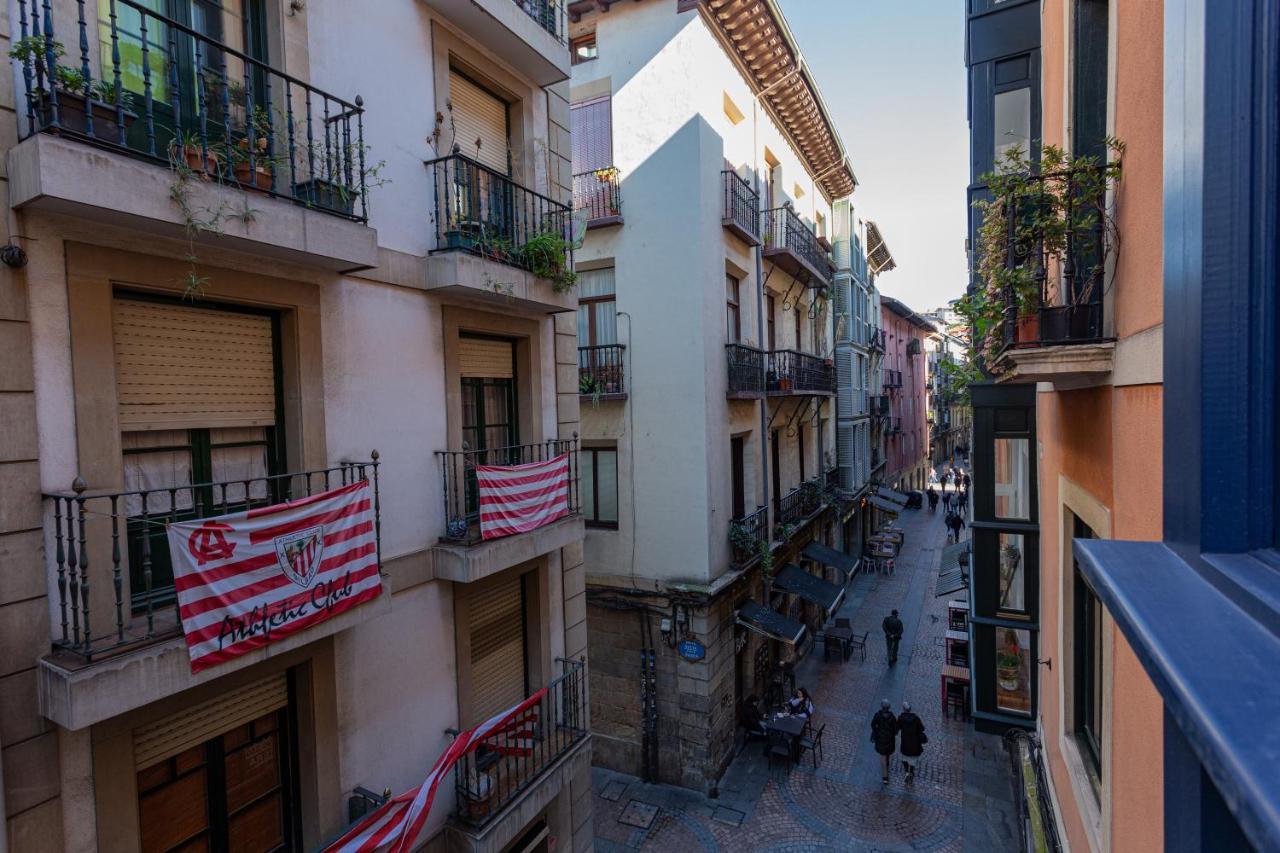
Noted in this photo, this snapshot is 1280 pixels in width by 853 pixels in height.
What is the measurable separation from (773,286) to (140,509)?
16.1 m

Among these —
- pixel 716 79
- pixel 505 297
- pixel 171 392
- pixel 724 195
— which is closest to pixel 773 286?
pixel 724 195

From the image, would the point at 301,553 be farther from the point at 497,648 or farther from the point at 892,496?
the point at 892,496

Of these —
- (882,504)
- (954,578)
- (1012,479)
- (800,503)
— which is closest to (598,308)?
(800,503)

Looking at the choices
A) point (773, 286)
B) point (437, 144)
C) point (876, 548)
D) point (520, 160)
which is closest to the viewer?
point (437, 144)

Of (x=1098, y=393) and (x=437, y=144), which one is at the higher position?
(x=437, y=144)

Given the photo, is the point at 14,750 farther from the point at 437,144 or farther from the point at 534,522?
the point at 437,144

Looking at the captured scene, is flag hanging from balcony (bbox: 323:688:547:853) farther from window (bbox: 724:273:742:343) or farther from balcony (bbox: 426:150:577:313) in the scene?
window (bbox: 724:273:742:343)

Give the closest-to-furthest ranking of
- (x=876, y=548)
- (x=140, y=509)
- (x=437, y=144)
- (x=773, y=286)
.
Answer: (x=140, y=509)
(x=437, y=144)
(x=773, y=286)
(x=876, y=548)

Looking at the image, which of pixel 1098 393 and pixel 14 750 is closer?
pixel 14 750

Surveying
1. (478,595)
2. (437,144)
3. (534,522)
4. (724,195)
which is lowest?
(478,595)

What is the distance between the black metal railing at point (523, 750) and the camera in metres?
6.97

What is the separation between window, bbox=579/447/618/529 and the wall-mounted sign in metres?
2.97

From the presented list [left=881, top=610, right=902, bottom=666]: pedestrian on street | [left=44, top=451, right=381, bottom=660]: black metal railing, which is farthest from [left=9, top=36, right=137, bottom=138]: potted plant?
[left=881, top=610, right=902, bottom=666]: pedestrian on street

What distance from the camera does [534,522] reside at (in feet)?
25.6
